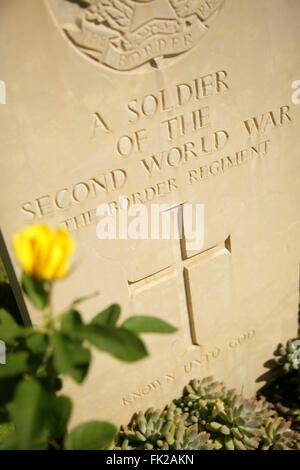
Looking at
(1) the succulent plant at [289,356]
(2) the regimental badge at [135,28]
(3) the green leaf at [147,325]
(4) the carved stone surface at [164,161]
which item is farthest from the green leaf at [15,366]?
(1) the succulent plant at [289,356]

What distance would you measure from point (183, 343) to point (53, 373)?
125 centimetres

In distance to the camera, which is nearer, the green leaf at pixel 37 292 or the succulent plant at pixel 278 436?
the green leaf at pixel 37 292

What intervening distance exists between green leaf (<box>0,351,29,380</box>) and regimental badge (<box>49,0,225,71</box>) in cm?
90

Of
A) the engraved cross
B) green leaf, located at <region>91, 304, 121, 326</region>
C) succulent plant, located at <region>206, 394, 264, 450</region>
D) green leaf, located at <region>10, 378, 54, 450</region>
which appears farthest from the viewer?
succulent plant, located at <region>206, 394, 264, 450</region>

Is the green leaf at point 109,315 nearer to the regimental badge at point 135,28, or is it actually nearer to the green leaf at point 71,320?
the green leaf at point 71,320

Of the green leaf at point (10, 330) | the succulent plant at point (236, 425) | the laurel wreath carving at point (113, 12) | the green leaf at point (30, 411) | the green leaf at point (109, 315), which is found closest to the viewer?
the green leaf at point (30, 411)

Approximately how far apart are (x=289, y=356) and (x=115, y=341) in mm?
1825

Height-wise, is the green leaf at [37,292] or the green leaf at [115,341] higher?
the green leaf at [37,292]

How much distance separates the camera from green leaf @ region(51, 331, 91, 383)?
0.83 m

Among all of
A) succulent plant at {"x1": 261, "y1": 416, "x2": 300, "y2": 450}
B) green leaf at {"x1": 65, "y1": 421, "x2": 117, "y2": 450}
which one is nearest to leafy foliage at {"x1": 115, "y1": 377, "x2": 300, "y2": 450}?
succulent plant at {"x1": 261, "y1": 416, "x2": 300, "y2": 450}

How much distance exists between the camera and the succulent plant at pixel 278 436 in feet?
6.73

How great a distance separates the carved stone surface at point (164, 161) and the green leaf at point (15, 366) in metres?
0.61

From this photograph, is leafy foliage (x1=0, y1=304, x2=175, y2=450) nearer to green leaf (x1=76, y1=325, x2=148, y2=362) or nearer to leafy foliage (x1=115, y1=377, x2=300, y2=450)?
green leaf (x1=76, y1=325, x2=148, y2=362)

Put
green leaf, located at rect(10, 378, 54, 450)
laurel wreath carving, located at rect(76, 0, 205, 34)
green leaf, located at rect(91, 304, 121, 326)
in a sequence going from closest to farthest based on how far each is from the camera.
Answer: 1. green leaf, located at rect(10, 378, 54, 450)
2. green leaf, located at rect(91, 304, 121, 326)
3. laurel wreath carving, located at rect(76, 0, 205, 34)
